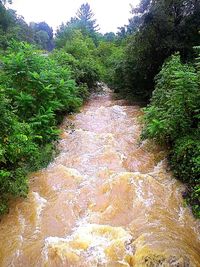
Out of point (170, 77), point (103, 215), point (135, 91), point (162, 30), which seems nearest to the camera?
point (103, 215)

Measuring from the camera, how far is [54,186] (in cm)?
801

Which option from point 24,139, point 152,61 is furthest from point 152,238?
point 152,61

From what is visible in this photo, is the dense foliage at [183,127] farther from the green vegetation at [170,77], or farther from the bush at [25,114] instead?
the bush at [25,114]

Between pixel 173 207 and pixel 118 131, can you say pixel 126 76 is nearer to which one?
pixel 118 131

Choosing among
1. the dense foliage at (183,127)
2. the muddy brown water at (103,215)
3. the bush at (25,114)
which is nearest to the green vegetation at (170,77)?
the dense foliage at (183,127)

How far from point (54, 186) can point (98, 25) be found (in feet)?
167

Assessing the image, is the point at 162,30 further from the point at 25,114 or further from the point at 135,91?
the point at 25,114

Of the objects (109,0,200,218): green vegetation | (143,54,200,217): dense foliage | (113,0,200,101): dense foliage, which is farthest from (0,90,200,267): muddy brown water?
(113,0,200,101): dense foliage

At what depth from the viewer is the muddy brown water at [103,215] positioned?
5391mm

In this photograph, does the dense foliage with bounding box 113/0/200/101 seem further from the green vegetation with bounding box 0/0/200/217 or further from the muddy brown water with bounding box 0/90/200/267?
the muddy brown water with bounding box 0/90/200/267

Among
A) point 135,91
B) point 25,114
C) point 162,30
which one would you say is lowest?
point 135,91

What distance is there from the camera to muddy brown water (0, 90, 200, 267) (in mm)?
5391

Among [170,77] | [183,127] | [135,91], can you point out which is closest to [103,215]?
[183,127]

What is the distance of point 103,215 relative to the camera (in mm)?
6645
